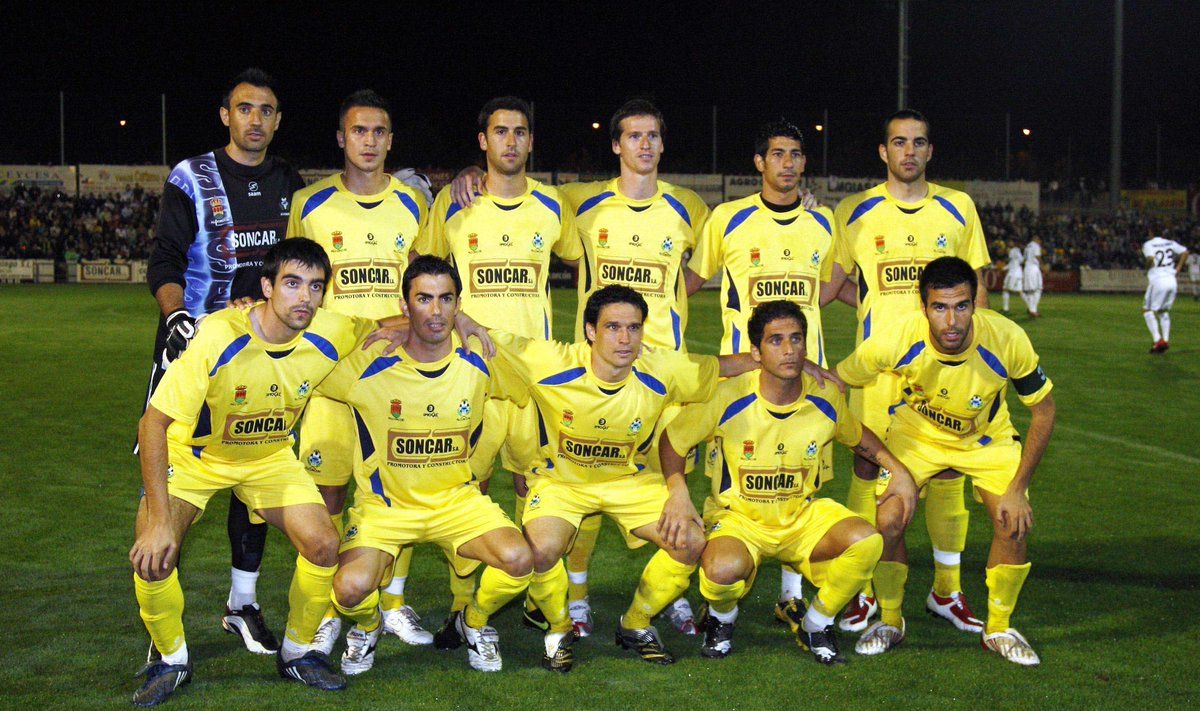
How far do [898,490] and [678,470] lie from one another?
1.02 m

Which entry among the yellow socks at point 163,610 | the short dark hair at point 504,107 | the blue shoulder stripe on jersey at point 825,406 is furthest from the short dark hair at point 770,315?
the yellow socks at point 163,610

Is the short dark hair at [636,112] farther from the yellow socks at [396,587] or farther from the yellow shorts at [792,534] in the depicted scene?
the yellow socks at [396,587]

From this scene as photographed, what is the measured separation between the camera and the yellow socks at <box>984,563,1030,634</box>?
5035mm

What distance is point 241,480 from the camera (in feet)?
16.0

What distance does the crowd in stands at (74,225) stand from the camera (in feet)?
115

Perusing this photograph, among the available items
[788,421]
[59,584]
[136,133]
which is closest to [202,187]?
[59,584]

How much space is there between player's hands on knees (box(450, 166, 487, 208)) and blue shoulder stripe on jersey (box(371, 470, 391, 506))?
4.99 ft

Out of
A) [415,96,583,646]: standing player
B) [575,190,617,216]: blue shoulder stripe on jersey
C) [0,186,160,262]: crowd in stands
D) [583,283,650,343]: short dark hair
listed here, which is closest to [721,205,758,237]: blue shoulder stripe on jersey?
[575,190,617,216]: blue shoulder stripe on jersey

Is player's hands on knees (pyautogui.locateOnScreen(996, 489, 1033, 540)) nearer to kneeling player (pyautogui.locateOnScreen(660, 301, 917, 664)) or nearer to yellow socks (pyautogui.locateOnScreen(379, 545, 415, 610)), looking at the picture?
kneeling player (pyautogui.locateOnScreen(660, 301, 917, 664))

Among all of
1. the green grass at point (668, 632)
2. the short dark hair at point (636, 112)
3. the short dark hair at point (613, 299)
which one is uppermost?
the short dark hair at point (636, 112)

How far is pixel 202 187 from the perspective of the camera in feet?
17.6

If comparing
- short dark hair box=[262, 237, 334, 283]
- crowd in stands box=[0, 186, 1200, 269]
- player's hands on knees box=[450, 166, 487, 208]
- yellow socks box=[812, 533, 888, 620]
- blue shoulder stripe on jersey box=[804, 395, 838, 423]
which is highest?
A: crowd in stands box=[0, 186, 1200, 269]

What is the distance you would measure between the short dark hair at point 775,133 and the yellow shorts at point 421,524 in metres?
2.34

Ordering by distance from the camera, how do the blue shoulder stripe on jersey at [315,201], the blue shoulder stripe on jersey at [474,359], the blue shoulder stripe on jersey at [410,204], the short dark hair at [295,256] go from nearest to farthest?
the short dark hair at [295,256] → the blue shoulder stripe on jersey at [474,359] → the blue shoulder stripe on jersey at [315,201] → the blue shoulder stripe on jersey at [410,204]
